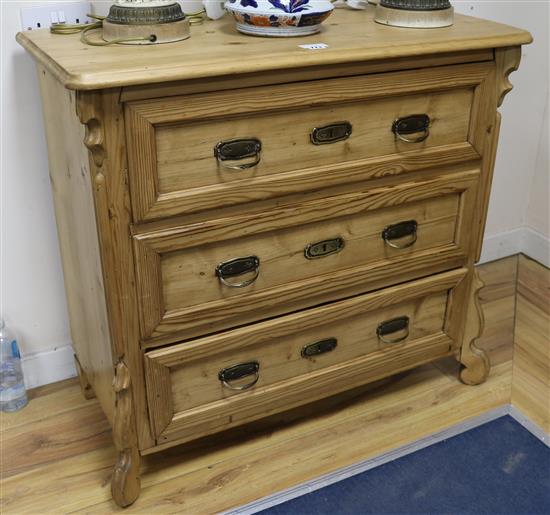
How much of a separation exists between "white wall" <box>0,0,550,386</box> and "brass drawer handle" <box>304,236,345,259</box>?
667 mm

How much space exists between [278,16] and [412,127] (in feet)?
1.15

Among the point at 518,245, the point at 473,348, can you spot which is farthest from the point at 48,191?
the point at 518,245

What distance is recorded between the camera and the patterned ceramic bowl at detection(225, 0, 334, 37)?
1375mm

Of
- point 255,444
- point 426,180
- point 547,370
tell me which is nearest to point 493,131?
point 426,180

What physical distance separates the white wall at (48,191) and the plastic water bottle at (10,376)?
0.04 metres

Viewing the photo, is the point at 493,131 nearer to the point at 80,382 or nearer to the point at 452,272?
the point at 452,272

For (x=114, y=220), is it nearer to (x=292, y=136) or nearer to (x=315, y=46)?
(x=292, y=136)

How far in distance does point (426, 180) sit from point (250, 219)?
1.39ft

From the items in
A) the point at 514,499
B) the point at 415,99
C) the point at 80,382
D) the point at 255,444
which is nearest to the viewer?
the point at 415,99

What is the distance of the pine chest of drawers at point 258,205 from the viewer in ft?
4.07

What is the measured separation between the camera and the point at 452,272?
1698mm

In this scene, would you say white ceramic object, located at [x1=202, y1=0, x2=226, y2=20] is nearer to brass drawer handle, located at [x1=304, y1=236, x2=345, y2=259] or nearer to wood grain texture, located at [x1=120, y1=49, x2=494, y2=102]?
wood grain texture, located at [x1=120, y1=49, x2=494, y2=102]

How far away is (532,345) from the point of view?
2.05m

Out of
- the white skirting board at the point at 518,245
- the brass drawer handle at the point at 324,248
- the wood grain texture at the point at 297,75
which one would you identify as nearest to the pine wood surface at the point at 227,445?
the brass drawer handle at the point at 324,248
